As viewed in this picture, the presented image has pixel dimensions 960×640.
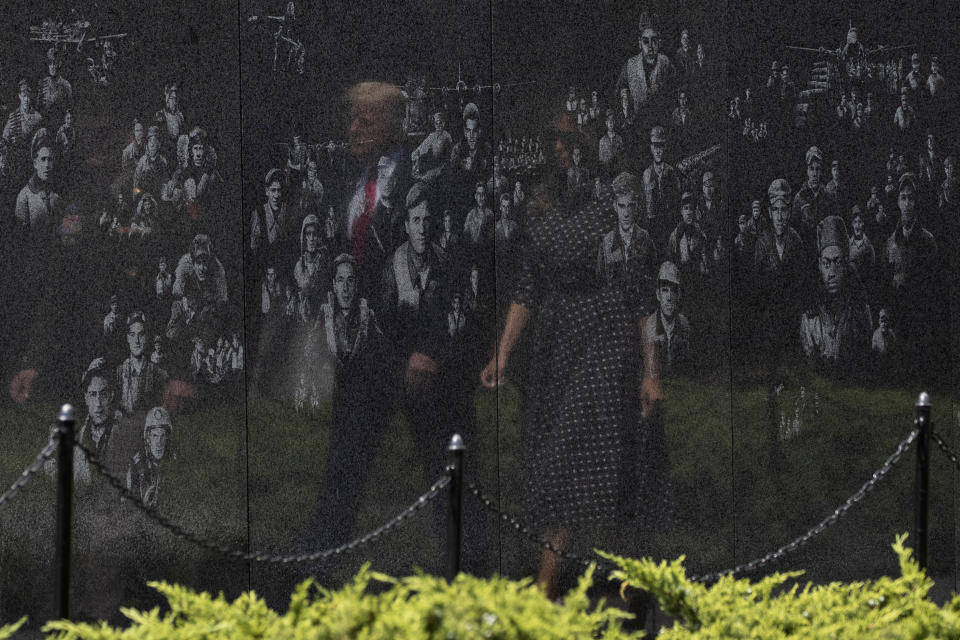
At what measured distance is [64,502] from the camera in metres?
4.37

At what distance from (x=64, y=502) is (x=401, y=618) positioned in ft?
4.68

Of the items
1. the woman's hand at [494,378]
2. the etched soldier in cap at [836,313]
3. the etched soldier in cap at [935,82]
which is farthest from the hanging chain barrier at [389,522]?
the etched soldier in cap at [935,82]

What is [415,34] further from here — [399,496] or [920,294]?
[920,294]

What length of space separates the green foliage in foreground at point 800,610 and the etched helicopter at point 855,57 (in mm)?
3036

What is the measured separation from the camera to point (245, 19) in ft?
21.3

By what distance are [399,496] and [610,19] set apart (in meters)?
2.74

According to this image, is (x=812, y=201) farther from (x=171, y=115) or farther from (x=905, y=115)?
(x=171, y=115)

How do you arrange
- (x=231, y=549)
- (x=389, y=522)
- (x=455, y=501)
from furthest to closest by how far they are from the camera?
(x=389, y=522)
(x=231, y=549)
(x=455, y=501)

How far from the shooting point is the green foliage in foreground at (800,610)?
4.14 metres

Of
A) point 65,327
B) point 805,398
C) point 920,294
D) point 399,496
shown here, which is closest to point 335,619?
point 399,496

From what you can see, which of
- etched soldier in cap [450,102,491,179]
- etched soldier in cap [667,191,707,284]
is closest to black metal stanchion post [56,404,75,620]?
etched soldier in cap [450,102,491,179]

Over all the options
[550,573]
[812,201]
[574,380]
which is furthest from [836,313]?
[550,573]

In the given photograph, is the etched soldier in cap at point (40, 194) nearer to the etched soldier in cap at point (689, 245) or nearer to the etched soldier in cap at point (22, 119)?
the etched soldier in cap at point (22, 119)

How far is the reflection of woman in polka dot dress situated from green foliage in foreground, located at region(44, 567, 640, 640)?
2638 millimetres
